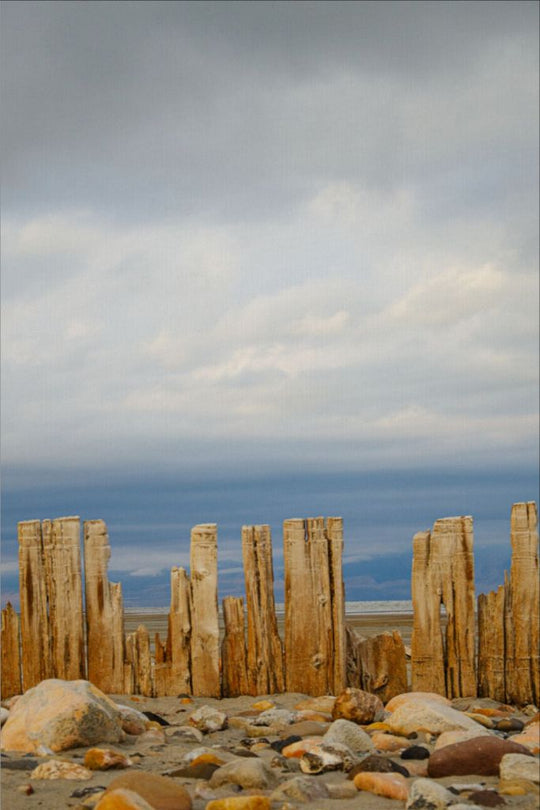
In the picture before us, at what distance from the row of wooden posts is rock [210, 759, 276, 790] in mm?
3316

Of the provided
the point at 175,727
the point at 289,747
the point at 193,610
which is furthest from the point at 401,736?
the point at 193,610

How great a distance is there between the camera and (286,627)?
32.1ft

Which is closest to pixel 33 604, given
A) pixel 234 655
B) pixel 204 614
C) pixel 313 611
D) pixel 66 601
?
pixel 66 601

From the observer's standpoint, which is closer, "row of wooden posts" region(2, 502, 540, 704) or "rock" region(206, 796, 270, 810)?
"rock" region(206, 796, 270, 810)

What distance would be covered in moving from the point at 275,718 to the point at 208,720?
1.98 feet

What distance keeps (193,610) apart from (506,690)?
336cm

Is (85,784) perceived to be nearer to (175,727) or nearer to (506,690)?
(175,727)

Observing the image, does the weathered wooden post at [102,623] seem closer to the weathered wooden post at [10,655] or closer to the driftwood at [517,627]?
the weathered wooden post at [10,655]

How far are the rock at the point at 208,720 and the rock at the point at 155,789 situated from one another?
2.14 metres

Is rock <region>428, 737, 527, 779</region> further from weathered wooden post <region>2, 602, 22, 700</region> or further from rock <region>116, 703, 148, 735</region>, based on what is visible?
weathered wooden post <region>2, 602, 22, 700</region>

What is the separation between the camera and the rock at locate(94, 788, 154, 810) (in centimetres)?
549

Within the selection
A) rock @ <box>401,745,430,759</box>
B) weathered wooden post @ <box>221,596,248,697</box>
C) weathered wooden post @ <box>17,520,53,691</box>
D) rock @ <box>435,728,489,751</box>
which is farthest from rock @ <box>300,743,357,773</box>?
weathered wooden post @ <box>17,520,53,691</box>

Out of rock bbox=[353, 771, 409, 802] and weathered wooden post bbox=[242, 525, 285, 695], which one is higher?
weathered wooden post bbox=[242, 525, 285, 695]

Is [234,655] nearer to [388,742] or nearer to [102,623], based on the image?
[102,623]
